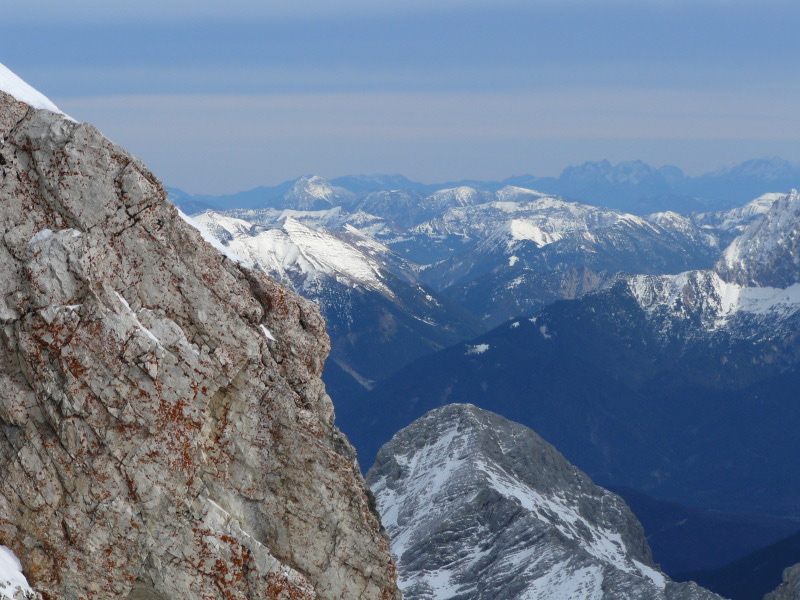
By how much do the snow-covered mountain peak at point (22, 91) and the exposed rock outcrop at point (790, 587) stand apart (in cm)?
10950

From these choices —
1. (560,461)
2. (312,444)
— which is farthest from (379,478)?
(312,444)

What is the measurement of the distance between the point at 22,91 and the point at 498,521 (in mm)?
109595

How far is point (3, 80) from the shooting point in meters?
42.7

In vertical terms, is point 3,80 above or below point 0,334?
above

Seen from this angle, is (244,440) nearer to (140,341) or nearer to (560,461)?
(140,341)

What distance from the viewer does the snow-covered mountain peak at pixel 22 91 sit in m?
42.0

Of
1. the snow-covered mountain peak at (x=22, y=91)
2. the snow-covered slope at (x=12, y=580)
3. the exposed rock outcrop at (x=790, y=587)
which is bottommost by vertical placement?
the exposed rock outcrop at (x=790, y=587)

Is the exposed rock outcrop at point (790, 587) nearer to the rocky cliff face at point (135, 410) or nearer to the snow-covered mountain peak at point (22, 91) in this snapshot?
the rocky cliff face at point (135, 410)

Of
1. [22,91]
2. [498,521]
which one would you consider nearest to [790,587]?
[498,521]

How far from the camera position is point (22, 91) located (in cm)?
4278

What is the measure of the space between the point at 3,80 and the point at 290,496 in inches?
832

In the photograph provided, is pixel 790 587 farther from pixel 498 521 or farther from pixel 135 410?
pixel 135 410

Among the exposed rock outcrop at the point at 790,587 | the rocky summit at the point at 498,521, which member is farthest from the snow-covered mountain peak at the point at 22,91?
the exposed rock outcrop at the point at 790,587

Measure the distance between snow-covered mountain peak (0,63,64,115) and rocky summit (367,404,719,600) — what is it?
310 feet
